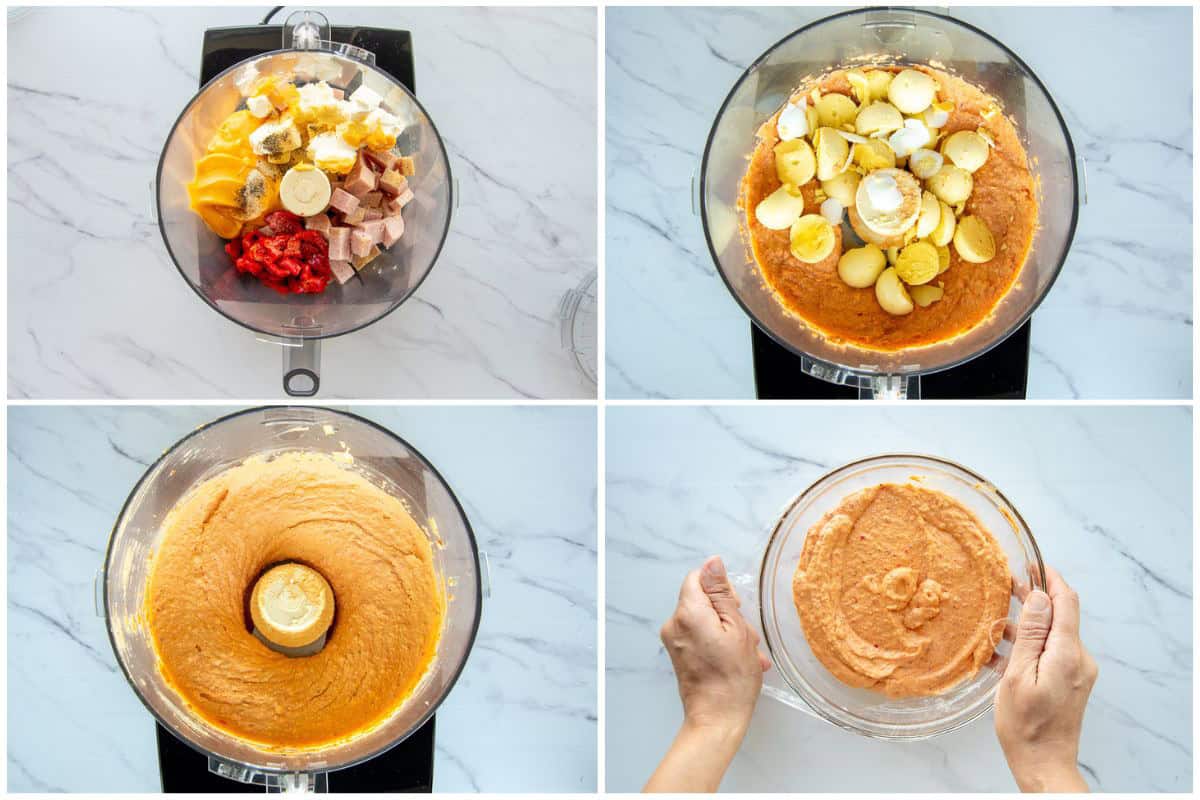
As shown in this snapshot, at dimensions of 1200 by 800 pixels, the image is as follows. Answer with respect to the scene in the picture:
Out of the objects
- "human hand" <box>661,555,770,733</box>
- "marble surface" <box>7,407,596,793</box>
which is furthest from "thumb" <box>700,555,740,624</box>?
"marble surface" <box>7,407,596,793</box>

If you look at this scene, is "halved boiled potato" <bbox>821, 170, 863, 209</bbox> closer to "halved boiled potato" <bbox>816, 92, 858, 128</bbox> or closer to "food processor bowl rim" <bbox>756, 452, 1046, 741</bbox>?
"halved boiled potato" <bbox>816, 92, 858, 128</bbox>

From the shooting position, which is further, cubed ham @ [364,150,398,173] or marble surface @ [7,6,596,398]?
marble surface @ [7,6,596,398]

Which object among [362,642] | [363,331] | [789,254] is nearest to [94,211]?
[363,331]

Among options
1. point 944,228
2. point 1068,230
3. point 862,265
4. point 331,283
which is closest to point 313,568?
point 331,283

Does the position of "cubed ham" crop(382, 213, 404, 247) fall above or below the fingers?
above

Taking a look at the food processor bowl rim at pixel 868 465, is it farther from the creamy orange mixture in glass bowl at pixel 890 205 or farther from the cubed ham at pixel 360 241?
the cubed ham at pixel 360 241


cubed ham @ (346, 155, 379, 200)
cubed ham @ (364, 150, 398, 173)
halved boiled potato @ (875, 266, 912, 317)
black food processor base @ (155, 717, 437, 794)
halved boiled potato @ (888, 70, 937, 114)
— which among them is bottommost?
black food processor base @ (155, 717, 437, 794)

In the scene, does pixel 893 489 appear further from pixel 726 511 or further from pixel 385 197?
pixel 385 197
